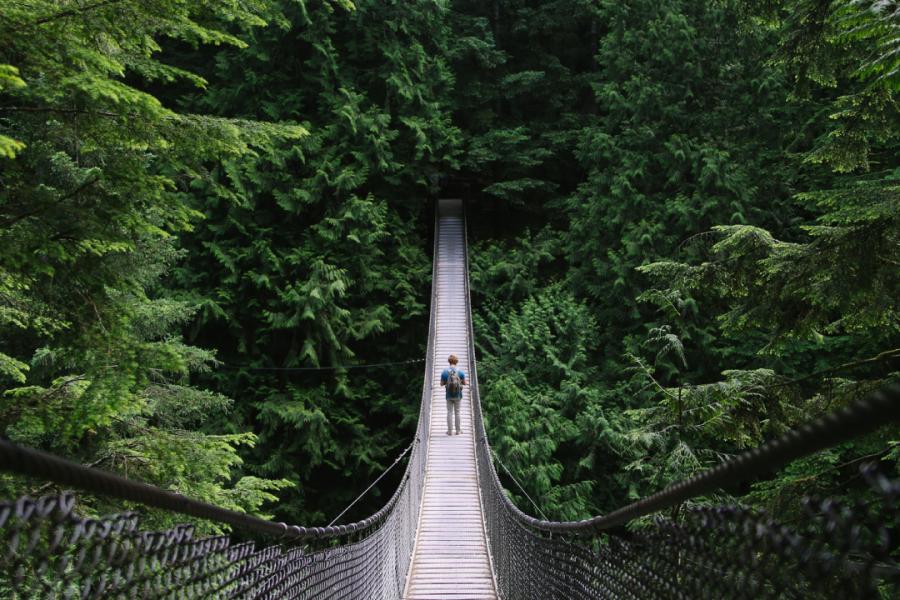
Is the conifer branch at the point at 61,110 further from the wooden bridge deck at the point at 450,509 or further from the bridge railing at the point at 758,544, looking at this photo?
the wooden bridge deck at the point at 450,509

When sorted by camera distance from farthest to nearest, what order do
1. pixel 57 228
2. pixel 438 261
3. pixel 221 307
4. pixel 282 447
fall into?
1. pixel 438 261
2. pixel 221 307
3. pixel 282 447
4. pixel 57 228

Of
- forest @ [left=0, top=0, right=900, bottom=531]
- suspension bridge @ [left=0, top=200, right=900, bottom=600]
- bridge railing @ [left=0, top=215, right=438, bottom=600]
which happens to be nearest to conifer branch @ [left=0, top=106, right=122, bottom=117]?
forest @ [left=0, top=0, right=900, bottom=531]

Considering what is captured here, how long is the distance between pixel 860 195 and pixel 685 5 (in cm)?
1152

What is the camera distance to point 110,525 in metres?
1.16

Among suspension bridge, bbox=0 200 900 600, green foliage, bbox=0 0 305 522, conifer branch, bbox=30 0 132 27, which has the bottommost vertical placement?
suspension bridge, bbox=0 200 900 600

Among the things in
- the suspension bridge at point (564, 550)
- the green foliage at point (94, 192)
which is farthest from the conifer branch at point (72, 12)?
the suspension bridge at point (564, 550)

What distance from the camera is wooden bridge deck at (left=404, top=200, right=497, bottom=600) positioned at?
20.4 ft

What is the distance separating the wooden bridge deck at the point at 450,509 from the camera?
622cm

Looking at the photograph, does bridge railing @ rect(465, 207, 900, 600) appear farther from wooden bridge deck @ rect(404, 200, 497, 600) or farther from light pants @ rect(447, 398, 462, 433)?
light pants @ rect(447, 398, 462, 433)

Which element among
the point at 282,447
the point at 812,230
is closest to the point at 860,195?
the point at 812,230

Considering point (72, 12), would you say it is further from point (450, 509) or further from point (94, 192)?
point (450, 509)

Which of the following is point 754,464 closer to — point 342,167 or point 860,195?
point 860,195

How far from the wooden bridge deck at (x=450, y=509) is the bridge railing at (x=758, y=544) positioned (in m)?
4.05

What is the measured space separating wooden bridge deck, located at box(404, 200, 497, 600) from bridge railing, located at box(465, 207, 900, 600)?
405 centimetres
